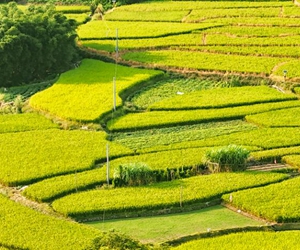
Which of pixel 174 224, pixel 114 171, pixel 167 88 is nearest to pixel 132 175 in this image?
pixel 114 171

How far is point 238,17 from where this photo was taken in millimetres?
56062

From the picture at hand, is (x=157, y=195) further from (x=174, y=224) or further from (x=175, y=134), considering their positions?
(x=175, y=134)

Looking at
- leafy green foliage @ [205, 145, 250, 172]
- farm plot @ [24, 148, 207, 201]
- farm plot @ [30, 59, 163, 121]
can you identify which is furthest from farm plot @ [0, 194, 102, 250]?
farm plot @ [30, 59, 163, 121]

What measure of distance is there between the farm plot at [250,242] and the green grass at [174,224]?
880 millimetres

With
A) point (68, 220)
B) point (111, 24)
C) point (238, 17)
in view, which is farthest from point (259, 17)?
point (68, 220)

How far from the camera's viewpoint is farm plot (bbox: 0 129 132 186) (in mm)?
32719

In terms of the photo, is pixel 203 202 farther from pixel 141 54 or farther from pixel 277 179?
pixel 141 54

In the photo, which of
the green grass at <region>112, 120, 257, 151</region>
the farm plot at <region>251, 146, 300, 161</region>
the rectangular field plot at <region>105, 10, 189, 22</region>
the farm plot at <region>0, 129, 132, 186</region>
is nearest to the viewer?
the farm plot at <region>0, 129, 132, 186</region>

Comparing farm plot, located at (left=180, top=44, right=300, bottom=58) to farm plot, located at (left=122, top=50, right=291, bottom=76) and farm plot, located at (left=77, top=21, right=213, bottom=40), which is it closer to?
farm plot, located at (left=122, top=50, right=291, bottom=76)

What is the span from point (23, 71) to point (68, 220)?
1961 centimetres

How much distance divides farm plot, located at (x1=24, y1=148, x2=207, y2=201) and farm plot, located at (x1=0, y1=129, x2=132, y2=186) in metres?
0.76

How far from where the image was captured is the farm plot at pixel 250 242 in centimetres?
2594

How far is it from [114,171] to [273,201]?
6.40m

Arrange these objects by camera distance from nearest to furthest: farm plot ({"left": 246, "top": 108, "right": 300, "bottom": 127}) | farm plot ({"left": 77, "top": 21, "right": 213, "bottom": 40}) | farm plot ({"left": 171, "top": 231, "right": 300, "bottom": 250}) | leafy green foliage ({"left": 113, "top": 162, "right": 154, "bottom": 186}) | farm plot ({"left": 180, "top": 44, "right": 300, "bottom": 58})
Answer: farm plot ({"left": 171, "top": 231, "right": 300, "bottom": 250}) < leafy green foliage ({"left": 113, "top": 162, "right": 154, "bottom": 186}) < farm plot ({"left": 246, "top": 108, "right": 300, "bottom": 127}) < farm plot ({"left": 180, "top": 44, "right": 300, "bottom": 58}) < farm plot ({"left": 77, "top": 21, "right": 213, "bottom": 40})
